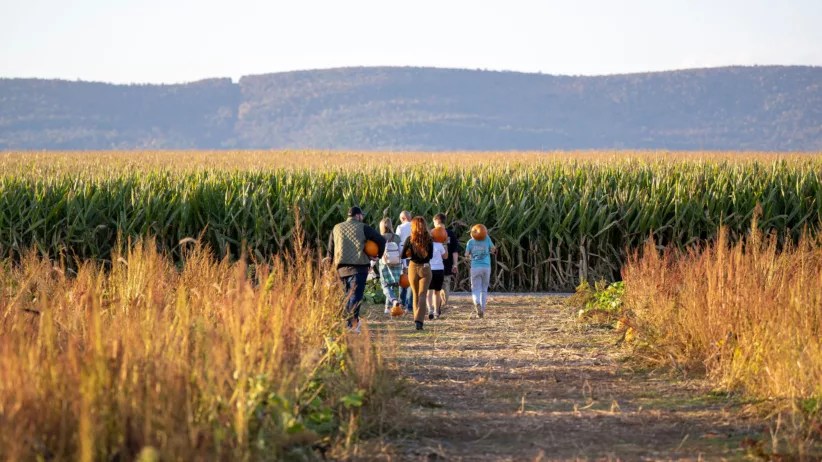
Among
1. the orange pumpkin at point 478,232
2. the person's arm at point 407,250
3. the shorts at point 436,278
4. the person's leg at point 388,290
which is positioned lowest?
the person's leg at point 388,290

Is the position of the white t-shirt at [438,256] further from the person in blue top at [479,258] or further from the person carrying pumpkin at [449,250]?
the person in blue top at [479,258]

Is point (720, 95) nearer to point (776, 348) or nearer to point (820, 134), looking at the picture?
point (820, 134)

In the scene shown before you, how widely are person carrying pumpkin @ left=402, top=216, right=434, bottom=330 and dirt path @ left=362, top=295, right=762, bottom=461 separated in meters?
0.43

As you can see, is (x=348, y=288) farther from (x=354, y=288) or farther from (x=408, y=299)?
(x=408, y=299)

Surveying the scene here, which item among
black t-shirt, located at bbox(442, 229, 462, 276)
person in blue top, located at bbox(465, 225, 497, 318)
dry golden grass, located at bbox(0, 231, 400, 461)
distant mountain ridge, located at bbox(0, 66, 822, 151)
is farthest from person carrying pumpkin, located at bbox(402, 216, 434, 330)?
distant mountain ridge, located at bbox(0, 66, 822, 151)

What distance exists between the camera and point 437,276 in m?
14.9

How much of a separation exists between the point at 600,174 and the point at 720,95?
6279 inches

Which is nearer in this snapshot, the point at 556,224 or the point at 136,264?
the point at 136,264

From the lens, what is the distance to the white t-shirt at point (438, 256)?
14.6 metres

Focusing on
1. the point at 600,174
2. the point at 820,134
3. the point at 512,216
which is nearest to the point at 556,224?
the point at 512,216

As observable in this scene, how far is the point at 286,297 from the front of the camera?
9.45m

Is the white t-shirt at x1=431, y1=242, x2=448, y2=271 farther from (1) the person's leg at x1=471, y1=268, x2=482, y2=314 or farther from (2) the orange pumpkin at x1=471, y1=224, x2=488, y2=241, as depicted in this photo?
(1) the person's leg at x1=471, y1=268, x2=482, y2=314

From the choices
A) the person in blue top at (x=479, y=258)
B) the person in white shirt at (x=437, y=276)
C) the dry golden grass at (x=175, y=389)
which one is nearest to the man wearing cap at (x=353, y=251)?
the person in white shirt at (x=437, y=276)

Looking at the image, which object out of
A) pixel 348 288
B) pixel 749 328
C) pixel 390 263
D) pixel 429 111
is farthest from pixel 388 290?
pixel 429 111
